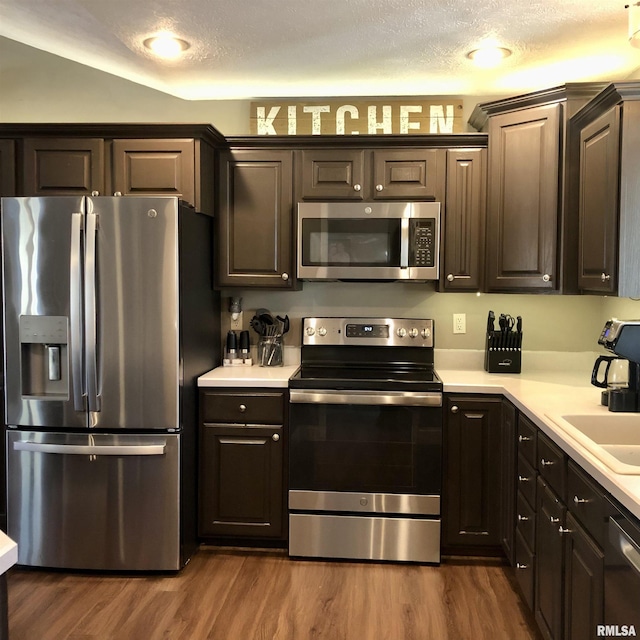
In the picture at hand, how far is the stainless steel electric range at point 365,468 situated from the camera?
2.69 metres

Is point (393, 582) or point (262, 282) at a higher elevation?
point (262, 282)

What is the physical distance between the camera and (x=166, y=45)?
2648 millimetres

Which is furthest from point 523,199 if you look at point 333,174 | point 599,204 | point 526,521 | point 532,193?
point 526,521

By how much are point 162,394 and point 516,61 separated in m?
2.31

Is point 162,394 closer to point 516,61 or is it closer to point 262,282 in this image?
point 262,282

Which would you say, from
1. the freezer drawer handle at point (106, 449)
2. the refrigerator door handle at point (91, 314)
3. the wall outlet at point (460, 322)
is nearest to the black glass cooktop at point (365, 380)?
the wall outlet at point (460, 322)

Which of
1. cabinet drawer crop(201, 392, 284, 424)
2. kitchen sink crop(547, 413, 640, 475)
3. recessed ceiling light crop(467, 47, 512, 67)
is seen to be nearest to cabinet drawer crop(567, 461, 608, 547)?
kitchen sink crop(547, 413, 640, 475)

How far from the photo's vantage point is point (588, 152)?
7.88 ft

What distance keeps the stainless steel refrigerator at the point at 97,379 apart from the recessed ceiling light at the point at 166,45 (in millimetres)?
757

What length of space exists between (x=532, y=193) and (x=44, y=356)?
2.40m

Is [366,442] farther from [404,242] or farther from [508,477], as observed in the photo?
[404,242]

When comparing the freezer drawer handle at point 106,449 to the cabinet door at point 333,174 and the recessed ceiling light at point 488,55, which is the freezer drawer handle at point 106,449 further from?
the recessed ceiling light at point 488,55

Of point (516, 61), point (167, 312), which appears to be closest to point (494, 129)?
point (516, 61)

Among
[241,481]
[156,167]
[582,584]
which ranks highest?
[156,167]
